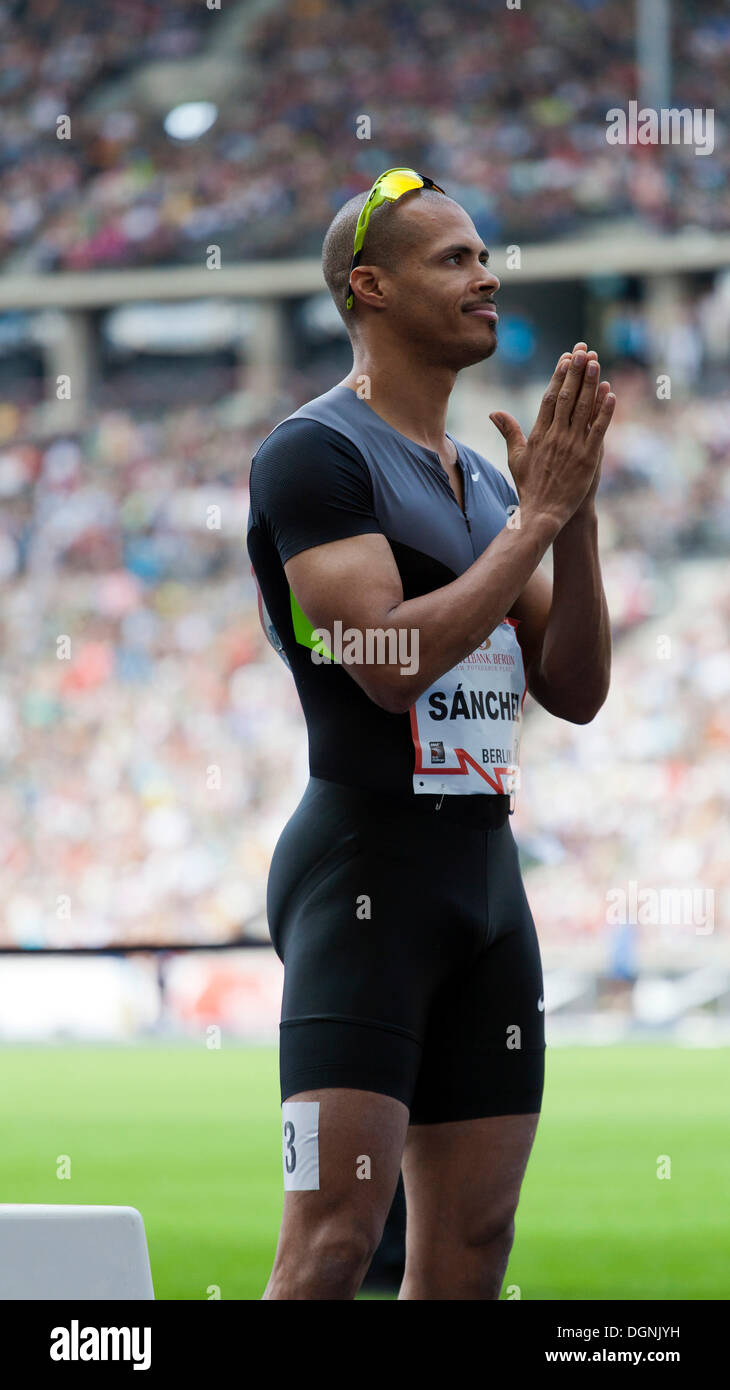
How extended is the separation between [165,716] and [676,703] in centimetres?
362

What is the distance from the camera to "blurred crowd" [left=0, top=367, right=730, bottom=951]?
10727 mm

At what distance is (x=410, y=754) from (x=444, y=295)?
0.57 m

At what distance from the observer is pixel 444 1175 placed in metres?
1.91

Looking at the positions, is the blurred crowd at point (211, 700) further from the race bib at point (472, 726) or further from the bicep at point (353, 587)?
the bicep at point (353, 587)

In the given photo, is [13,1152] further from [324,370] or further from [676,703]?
[324,370]

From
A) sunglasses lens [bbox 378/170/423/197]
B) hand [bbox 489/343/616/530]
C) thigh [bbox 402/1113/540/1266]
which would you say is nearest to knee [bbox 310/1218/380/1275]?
thigh [bbox 402/1113/540/1266]

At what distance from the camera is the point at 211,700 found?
1169 centimetres

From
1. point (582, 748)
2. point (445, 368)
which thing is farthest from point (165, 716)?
point (445, 368)

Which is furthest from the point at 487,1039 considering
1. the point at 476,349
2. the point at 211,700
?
the point at 211,700

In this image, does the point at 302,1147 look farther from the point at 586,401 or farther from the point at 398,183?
the point at 398,183

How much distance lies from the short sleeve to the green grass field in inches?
103

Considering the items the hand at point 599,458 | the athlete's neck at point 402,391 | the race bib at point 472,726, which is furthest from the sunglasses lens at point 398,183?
the race bib at point 472,726

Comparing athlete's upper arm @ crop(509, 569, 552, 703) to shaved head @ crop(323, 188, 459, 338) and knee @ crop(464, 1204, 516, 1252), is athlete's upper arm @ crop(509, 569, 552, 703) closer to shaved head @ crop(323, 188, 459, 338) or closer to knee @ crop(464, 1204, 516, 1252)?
shaved head @ crop(323, 188, 459, 338)

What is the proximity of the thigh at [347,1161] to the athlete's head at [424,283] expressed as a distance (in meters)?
0.91
